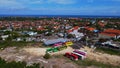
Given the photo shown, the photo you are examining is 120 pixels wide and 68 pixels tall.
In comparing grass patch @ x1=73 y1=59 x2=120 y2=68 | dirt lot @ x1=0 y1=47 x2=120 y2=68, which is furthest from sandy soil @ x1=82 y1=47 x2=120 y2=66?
grass patch @ x1=73 y1=59 x2=120 y2=68

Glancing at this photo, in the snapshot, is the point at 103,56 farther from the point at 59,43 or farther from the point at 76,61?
the point at 59,43

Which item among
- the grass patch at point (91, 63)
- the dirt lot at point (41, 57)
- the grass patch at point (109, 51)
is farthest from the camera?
the grass patch at point (109, 51)

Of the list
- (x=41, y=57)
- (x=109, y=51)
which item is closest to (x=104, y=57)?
(x=109, y=51)

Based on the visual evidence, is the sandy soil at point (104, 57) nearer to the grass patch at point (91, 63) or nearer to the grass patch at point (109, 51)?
the grass patch at point (91, 63)

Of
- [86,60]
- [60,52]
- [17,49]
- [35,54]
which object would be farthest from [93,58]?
[17,49]

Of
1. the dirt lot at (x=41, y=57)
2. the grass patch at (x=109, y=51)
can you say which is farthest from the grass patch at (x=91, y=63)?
the grass patch at (x=109, y=51)

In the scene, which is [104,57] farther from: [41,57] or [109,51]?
[41,57]

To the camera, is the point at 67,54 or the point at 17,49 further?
the point at 17,49

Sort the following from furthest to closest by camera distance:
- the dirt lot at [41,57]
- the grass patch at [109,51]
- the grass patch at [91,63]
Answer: the grass patch at [109,51], the dirt lot at [41,57], the grass patch at [91,63]

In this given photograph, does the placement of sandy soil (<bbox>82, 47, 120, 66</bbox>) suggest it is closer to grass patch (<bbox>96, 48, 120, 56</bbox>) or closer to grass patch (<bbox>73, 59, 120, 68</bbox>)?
grass patch (<bbox>73, 59, 120, 68</bbox>)

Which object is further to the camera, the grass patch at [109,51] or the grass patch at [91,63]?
the grass patch at [109,51]

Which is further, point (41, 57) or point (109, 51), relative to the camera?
point (109, 51)
